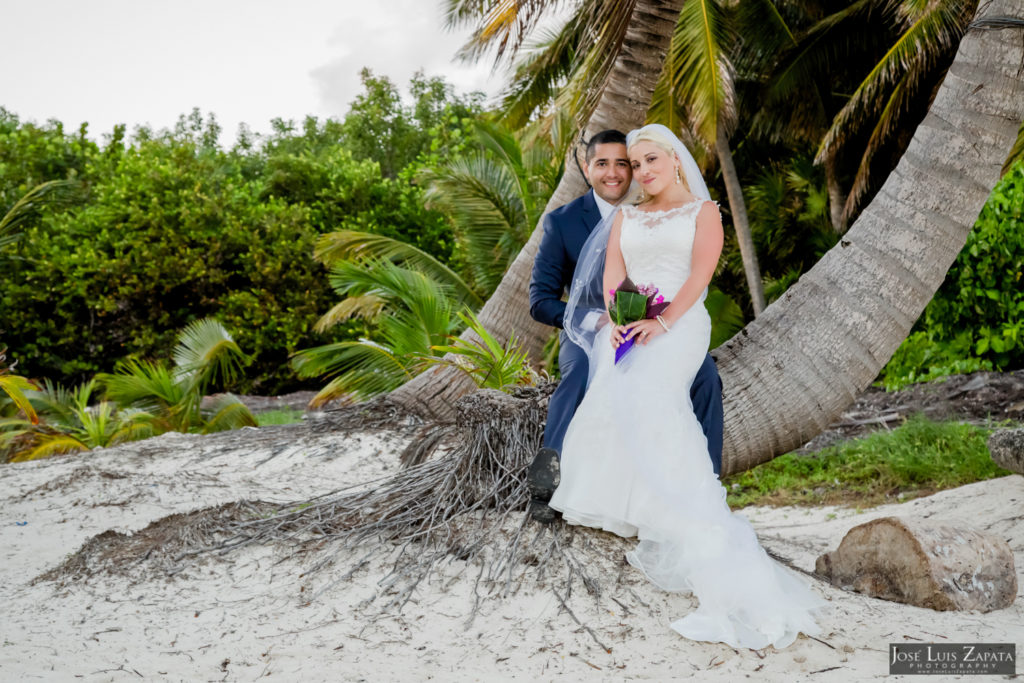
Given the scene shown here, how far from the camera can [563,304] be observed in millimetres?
4418

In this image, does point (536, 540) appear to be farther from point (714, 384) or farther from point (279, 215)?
point (279, 215)

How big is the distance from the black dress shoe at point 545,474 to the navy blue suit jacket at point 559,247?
2.77ft

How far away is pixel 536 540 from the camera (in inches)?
155

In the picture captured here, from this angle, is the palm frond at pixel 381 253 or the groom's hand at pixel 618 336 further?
the palm frond at pixel 381 253

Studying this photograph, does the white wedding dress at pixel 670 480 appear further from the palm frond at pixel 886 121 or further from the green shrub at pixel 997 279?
the palm frond at pixel 886 121

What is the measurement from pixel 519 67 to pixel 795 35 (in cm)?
495

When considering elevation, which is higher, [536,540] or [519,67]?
[519,67]

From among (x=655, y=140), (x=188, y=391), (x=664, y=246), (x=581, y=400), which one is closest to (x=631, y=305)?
(x=664, y=246)

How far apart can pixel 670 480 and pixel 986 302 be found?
8.42 meters

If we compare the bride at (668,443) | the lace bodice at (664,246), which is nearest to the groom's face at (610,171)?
the bride at (668,443)

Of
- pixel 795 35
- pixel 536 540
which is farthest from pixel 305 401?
pixel 536 540

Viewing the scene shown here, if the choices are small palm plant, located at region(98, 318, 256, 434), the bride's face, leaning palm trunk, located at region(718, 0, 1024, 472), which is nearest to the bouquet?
the bride's face

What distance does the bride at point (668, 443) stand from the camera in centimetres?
332

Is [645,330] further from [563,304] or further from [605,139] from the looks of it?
[605,139]
